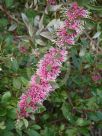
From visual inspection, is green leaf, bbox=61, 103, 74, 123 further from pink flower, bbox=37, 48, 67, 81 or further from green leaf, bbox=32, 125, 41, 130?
pink flower, bbox=37, 48, 67, 81

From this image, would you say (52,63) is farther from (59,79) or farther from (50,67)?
(59,79)

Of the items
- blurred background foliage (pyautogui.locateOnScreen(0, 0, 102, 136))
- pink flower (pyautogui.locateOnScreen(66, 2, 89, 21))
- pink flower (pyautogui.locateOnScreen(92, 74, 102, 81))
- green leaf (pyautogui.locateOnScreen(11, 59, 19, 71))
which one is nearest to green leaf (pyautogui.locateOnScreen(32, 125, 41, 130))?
blurred background foliage (pyautogui.locateOnScreen(0, 0, 102, 136))

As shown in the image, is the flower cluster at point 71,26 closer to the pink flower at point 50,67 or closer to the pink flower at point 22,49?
the pink flower at point 50,67

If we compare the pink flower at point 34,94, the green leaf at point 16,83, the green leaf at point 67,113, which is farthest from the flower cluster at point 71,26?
the green leaf at point 67,113

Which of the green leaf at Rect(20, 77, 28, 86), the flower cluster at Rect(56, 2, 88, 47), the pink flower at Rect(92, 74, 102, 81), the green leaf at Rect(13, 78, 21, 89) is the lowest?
the pink flower at Rect(92, 74, 102, 81)

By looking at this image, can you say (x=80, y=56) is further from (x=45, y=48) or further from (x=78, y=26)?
(x=78, y=26)

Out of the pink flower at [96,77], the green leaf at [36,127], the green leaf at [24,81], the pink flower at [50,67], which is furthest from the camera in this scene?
the pink flower at [96,77]

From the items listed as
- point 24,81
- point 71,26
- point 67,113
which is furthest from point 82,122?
→ point 71,26
